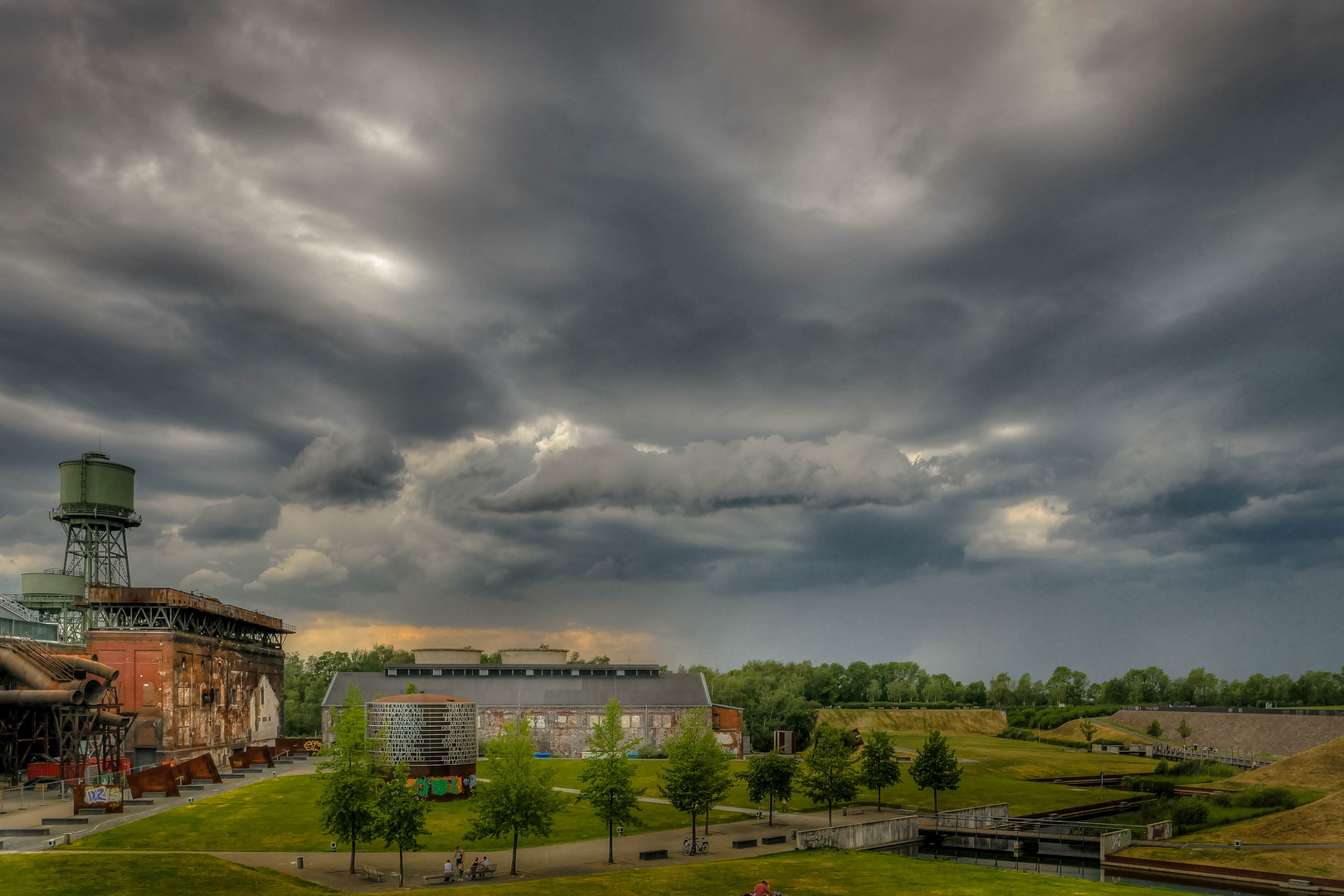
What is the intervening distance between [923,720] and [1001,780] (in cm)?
7527

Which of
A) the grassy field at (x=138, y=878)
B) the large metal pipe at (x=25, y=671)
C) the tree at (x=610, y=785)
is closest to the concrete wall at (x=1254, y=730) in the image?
the tree at (x=610, y=785)

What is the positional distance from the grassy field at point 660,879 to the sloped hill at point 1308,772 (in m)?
41.1

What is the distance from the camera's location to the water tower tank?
102875 millimetres

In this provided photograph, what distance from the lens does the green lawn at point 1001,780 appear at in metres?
72.1

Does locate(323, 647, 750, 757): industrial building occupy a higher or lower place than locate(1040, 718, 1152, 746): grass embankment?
higher

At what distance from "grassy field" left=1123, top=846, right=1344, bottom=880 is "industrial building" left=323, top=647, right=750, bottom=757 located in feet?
162

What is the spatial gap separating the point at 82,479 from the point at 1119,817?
117490 mm

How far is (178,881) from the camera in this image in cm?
4000

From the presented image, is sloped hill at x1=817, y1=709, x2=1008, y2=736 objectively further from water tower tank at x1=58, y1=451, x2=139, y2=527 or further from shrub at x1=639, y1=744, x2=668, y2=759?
water tower tank at x1=58, y1=451, x2=139, y2=527

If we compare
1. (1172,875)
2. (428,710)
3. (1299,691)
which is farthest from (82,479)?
(1299,691)

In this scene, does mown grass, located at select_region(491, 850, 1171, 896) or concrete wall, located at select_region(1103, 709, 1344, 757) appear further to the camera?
concrete wall, located at select_region(1103, 709, 1344, 757)

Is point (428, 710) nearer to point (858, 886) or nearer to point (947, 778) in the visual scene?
point (858, 886)

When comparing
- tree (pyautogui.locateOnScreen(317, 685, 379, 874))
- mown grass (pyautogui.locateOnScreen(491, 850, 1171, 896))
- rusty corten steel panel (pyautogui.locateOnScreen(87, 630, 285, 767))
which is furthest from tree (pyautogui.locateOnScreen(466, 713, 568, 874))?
rusty corten steel panel (pyautogui.locateOnScreen(87, 630, 285, 767))

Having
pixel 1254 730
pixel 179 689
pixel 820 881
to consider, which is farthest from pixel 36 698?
pixel 1254 730
